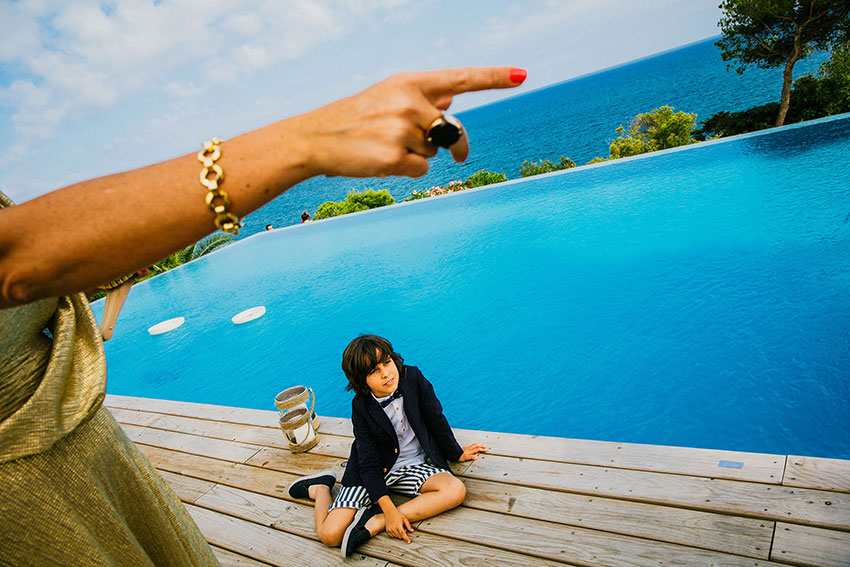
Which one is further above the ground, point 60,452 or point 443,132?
point 443,132

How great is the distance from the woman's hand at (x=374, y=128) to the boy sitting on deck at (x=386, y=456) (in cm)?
207

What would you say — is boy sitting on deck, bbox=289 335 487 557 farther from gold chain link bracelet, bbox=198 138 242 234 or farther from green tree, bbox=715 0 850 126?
green tree, bbox=715 0 850 126

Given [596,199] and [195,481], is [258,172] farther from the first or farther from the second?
[596,199]

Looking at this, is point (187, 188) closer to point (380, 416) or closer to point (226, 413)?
point (380, 416)

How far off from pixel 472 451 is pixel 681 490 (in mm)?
1158

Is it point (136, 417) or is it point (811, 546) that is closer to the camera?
point (811, 546)

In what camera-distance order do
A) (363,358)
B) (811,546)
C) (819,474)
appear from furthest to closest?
(363,358) < (819,474) < (811,546)

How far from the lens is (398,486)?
278 cm

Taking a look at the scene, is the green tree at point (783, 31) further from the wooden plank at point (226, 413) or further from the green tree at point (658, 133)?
the wooden plank at point (226, 413)

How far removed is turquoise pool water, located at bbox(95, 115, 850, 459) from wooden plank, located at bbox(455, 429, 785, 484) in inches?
71.9

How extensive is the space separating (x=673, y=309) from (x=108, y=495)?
616 centimetres

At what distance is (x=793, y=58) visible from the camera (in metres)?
12.7

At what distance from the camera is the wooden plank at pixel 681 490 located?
198 cm

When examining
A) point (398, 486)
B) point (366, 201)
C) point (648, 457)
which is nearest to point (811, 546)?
point (648, 457)
